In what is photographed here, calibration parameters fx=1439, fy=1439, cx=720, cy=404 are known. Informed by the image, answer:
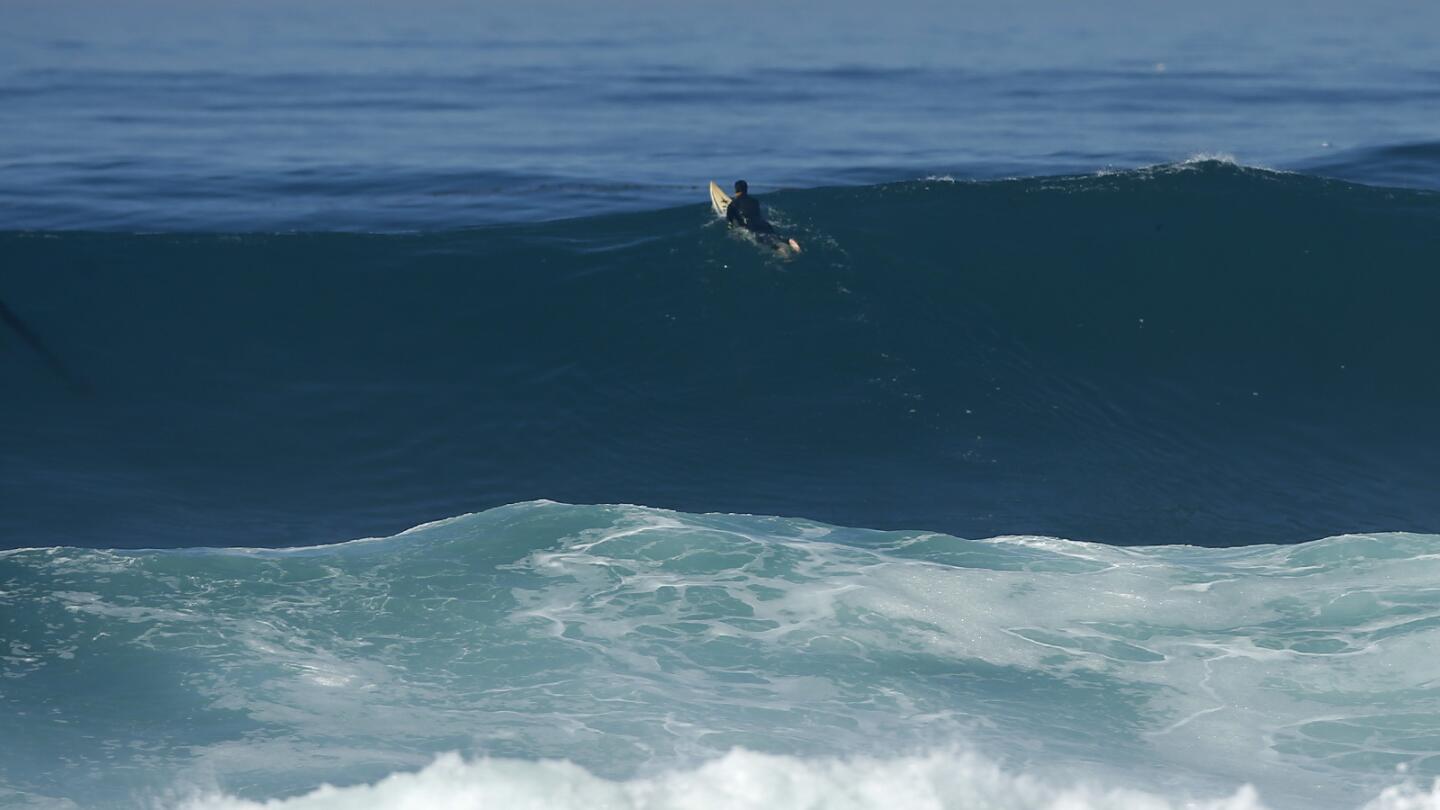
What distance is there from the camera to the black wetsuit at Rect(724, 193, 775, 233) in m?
22.6

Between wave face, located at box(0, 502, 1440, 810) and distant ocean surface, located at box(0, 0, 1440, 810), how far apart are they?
0.05 meters

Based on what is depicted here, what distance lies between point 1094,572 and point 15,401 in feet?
46.9

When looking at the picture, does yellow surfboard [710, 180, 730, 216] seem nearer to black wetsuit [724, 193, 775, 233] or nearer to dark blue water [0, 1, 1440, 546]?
dark blue water [0, 1, 1440, 546]

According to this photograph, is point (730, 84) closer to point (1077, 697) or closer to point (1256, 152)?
point (1256, 152)

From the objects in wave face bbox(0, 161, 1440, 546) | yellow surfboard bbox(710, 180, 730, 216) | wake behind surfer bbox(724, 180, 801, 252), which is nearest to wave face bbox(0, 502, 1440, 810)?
wave face bbox(0, 161, 1440, 546)

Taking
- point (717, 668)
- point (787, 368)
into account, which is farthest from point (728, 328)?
point (717, 668)

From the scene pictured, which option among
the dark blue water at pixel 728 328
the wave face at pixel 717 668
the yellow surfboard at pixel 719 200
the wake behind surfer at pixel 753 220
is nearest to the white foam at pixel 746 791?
the wave face at pixel 717 668

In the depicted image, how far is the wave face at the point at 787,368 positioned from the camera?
16844 millimetres

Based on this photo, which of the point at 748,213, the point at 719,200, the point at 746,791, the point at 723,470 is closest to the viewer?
the point at 746,791

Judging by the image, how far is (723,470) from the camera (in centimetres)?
1752

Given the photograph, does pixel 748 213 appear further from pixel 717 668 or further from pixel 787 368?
pixel 717 668

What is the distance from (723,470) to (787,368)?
293 cm

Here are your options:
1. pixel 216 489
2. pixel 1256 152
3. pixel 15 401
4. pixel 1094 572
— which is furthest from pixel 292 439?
pixel 1256 152

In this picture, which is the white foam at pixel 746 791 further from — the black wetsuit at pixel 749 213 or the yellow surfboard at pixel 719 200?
the yellow surfboard at pixel 719 200
